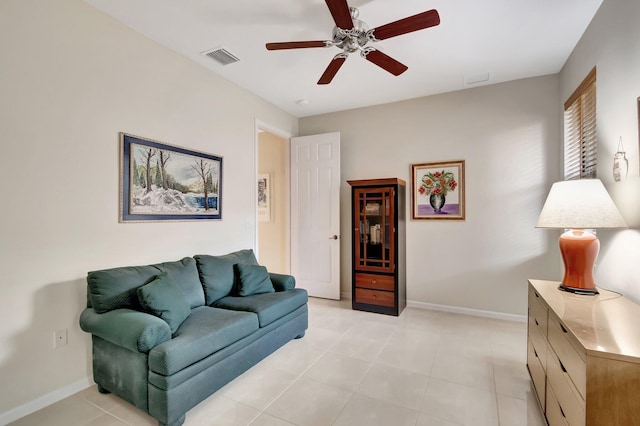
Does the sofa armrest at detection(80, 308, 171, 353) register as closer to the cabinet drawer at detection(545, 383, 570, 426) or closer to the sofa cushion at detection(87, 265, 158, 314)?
the sofa cushion at detection(87, 265, 158, 314)

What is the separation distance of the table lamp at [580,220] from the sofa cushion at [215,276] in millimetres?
2651

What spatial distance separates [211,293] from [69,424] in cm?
119

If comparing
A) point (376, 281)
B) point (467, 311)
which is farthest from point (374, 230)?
point (467, 311)

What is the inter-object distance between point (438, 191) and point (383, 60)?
2047 millimetres

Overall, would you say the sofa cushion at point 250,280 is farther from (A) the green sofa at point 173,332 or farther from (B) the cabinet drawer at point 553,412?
(B) the cabinet drawer at point 553,412

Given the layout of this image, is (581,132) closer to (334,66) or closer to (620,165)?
(620,165)

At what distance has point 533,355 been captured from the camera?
2.06 m

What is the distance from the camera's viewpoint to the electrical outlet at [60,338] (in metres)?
2.03

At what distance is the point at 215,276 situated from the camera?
9.18 feet

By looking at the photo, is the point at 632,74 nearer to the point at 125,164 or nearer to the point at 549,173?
the point at 549,173

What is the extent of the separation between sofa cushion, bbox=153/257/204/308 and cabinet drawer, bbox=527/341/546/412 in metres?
2.54

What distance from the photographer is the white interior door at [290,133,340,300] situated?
4.37 meters

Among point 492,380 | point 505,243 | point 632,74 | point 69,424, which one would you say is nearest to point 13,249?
point 69,424

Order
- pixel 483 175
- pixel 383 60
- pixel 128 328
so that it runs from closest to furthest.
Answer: pixel 128 328
pixel 383 60
pixel 483 175
